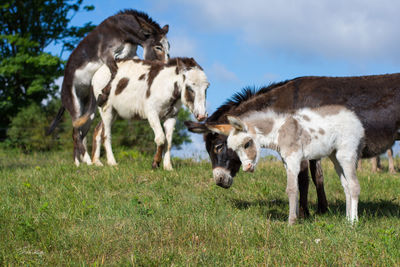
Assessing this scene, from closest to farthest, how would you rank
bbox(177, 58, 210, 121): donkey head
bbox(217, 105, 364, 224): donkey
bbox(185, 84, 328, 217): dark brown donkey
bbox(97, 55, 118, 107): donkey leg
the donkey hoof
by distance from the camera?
bbox(217, 105, 364, 224): donkey
bbox(185, 84, 328, 217): dark brown donkey
bbox(177, 58, 210, 121): donkey head
the donkey hoof
bbox(97, 55, 118, 107): donkey leg

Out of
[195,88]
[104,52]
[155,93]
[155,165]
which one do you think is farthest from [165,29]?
[155,165]

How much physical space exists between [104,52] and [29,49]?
1189 centimetres

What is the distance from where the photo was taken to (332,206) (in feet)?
22.9

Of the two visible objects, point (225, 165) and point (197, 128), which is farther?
point (225, 165)

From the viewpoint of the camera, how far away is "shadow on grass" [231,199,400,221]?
242 inches

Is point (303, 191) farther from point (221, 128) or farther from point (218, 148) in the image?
point (221, 128)

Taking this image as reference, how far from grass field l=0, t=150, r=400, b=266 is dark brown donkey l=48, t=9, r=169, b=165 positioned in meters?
3.16

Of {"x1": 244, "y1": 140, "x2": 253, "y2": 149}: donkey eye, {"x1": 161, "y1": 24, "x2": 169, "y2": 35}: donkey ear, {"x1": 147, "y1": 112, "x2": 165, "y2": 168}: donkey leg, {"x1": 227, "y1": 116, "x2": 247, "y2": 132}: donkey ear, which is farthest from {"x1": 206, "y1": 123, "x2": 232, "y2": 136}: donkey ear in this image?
{"x1": 161, "y1": 24, "x2": 169, "y2": 35}: donkey ear

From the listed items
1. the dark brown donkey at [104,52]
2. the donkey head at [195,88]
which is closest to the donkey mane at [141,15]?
the dark brown donkey at [104,52]

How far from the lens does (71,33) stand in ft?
73.6

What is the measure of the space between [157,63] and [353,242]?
6.67 meters

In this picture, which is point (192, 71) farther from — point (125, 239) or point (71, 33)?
point (71, 33)

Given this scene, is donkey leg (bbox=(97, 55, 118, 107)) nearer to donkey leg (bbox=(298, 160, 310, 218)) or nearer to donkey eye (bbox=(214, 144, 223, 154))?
donkey eye (bbox=(214, 144, 223, 154))

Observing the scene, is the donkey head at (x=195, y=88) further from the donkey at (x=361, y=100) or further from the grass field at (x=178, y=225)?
the donkey at (x=361, y=100)
